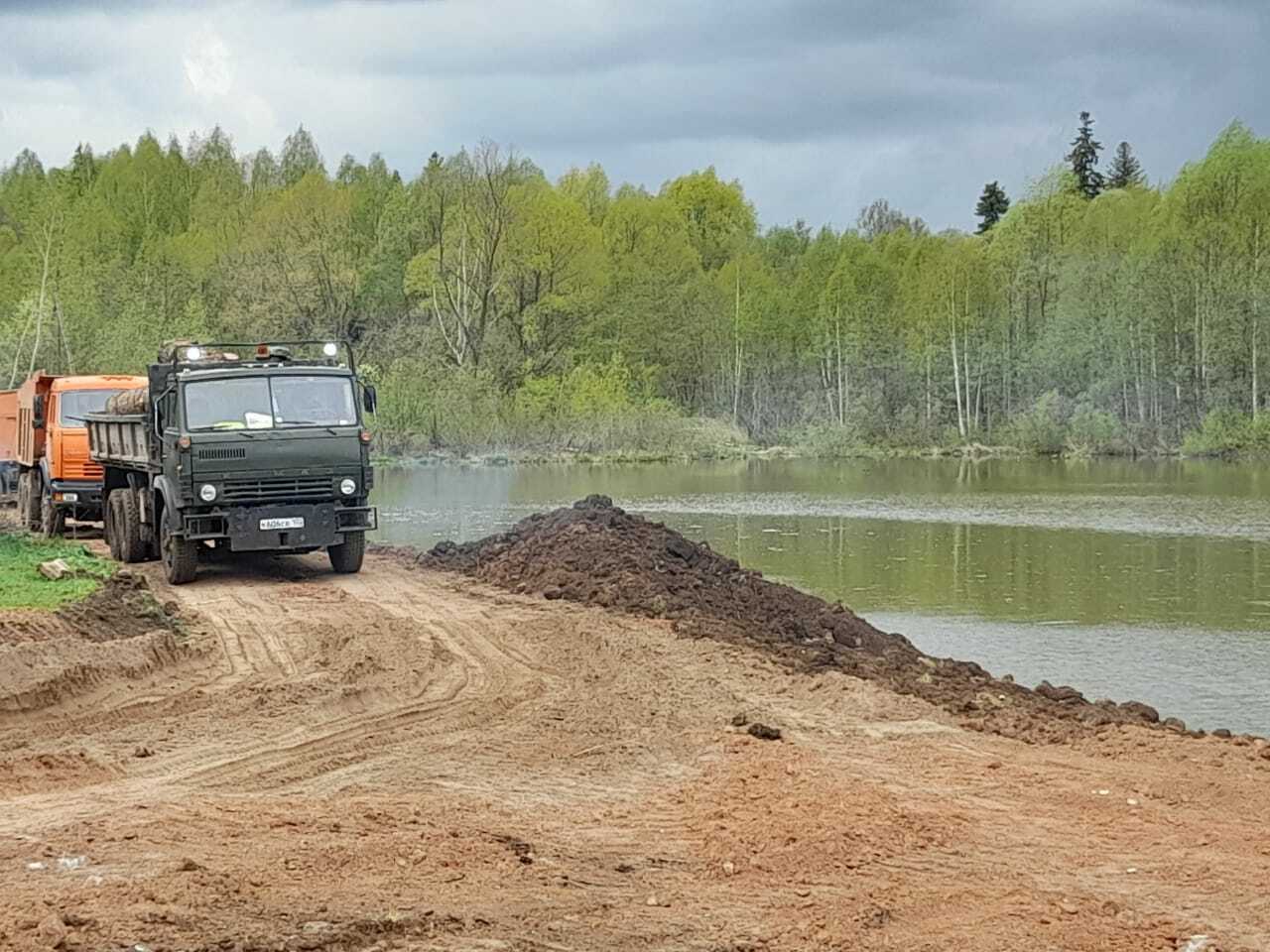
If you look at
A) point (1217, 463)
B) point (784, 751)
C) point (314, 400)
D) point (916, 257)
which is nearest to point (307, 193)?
point (916, 257)

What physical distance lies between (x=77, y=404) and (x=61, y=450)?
53.3 inches

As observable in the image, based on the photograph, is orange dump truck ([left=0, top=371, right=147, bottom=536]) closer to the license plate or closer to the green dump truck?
the green dump truck

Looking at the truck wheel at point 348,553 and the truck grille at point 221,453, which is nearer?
the truck grille at point 221,453

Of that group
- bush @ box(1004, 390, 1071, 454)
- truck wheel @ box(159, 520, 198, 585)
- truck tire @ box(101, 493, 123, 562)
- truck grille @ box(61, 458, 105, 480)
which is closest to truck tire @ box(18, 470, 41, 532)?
truck grille @ box(61, 458, 105, 480)

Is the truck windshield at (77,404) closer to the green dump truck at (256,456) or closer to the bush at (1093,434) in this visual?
the green dump truck at (256,456)

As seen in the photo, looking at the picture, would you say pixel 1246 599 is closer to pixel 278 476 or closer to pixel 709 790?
pixel 278 476

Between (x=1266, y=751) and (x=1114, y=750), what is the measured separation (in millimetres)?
1054

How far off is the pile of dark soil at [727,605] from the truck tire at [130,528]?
13.0 ft

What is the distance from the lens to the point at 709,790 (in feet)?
32.5

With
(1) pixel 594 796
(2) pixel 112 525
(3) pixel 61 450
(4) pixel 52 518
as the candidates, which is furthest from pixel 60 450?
(1) pixel 594 796

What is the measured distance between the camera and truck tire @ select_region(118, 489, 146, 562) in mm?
22000

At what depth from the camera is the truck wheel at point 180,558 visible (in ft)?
64.0

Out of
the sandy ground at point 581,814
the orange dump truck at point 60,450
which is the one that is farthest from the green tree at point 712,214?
the sandy ground at point 581,814

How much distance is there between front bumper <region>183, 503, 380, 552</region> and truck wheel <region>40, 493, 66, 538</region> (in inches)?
363
